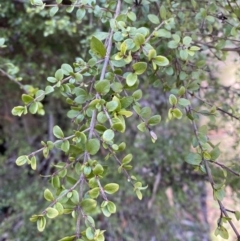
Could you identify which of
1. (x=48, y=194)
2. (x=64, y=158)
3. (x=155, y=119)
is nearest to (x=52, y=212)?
(x=48, y=194)

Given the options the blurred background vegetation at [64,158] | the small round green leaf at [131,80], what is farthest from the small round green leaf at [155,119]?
the blurred background vegetation at [64,158]

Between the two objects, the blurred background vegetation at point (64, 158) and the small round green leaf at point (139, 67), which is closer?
the small round green leaf at point (139, 67)

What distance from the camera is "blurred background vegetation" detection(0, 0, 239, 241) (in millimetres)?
833

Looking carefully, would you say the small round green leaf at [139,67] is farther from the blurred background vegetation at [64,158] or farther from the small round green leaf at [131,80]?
the blurred background vegetation at [64,158]

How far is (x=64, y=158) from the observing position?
43.5 inches

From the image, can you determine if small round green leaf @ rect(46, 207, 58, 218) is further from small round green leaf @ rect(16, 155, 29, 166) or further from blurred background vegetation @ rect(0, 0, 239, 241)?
blurred background vegetation @ rect(0, 0, 239, 241)

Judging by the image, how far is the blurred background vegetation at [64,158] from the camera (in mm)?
833

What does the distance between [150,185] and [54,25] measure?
515 mm

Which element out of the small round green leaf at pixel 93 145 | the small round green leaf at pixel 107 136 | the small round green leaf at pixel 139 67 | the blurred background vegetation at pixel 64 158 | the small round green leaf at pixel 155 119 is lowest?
the blurred background vegetation at pixel 64 158

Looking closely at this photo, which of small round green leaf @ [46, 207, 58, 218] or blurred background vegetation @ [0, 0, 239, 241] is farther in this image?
blurred background vegetation @ [0, 0, 239, 241]

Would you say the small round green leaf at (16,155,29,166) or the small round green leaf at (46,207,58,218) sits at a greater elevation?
the small round green leaf at (46,207,58,218)

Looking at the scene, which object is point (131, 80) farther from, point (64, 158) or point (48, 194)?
point (64, 158)

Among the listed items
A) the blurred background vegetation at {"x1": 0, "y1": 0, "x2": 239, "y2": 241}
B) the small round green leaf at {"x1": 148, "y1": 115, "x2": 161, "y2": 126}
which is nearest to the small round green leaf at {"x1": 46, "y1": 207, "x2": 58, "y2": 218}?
the small round green leaf at {"x1": 148, "y1": 115, "x2": 161, "y2": 126}

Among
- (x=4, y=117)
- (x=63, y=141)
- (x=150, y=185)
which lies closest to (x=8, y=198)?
(x=4, y=117)
